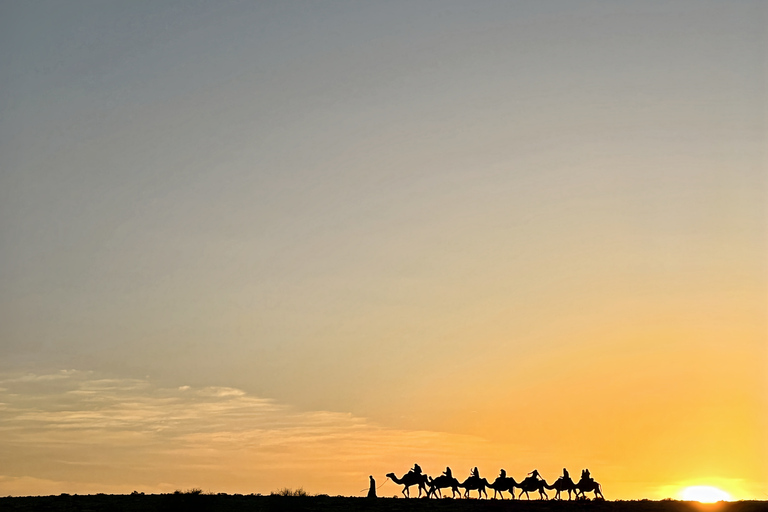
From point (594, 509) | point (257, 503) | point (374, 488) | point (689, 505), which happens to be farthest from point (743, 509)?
point (257, 503)

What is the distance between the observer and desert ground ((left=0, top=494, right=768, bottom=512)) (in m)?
61.8

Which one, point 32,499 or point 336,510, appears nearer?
point 336,510

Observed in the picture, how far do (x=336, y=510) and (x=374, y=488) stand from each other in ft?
21.3

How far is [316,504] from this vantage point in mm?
66062

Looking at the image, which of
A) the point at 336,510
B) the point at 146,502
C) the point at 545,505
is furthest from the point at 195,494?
the point at 545,505

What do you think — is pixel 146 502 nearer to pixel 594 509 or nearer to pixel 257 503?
pixel 257 503

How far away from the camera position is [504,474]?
226 feet

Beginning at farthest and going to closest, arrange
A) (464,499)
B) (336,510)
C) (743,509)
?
(464,499), (336,510), (743,509)

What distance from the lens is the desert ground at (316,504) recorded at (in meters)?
61.8

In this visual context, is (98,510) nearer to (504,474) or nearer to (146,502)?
(146,502)

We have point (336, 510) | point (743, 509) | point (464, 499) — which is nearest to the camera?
point (743, 509)

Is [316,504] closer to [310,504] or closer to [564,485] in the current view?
[310,504]

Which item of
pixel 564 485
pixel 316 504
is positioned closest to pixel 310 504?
pixel 316 504

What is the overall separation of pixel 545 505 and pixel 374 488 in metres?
11.6
